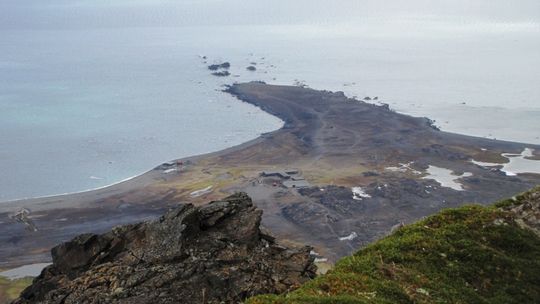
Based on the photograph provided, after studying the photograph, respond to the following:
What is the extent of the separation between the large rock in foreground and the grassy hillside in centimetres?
238

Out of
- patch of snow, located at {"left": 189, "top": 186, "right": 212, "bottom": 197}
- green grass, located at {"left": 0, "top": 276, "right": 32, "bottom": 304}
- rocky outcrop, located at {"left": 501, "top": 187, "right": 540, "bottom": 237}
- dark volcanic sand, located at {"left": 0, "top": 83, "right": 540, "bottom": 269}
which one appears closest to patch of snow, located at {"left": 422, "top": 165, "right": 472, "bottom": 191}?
dark volcanic sand, located at {"left": 0, "top": 83, "right": 540, "bottom": 269}

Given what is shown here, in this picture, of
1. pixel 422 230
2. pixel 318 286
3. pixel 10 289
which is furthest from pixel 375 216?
pixel 318 286

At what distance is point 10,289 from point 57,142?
38.8 meters

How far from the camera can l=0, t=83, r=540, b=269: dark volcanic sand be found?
5225cm

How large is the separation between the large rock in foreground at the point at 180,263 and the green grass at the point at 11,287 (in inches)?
980

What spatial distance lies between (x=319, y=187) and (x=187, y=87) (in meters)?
60.0

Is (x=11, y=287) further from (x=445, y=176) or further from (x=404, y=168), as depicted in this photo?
(x=445, y=176)

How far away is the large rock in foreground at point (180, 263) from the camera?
15023mm

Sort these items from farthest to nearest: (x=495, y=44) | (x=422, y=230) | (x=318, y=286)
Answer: (x=495, y=44), (x=422, y=230), (x=318, y=286)

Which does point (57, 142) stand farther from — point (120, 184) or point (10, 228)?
→ point (10, 228)

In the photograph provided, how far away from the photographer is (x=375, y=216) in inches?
2169

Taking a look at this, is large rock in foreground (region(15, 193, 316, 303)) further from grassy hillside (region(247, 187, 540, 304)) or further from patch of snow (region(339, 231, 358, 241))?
patch of snow (region(339, 231, 358, 241))

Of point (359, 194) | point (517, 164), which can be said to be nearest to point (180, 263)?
point (359, 194)

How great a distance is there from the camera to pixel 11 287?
42062 mm
